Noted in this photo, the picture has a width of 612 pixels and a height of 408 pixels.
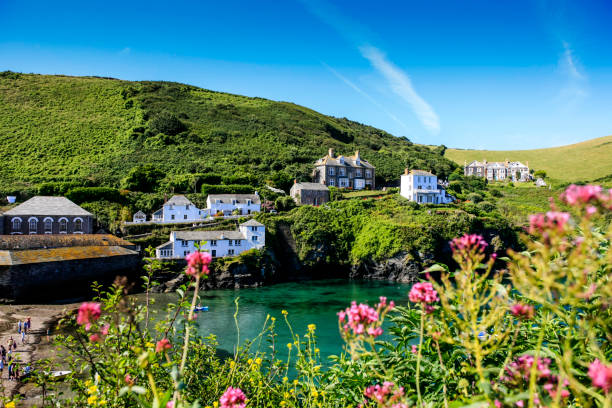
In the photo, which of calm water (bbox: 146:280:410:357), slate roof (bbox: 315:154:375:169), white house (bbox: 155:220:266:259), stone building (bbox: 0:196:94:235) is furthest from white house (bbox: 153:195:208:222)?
slate roof (bbox: 315:154:375:169)

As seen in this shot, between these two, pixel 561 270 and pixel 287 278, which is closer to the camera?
pixel 561 270

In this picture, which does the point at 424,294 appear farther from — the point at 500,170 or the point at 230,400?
the point at 500,170

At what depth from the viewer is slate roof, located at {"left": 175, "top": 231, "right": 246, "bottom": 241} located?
157 feet

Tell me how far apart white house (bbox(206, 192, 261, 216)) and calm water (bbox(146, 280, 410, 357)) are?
51.2 ft

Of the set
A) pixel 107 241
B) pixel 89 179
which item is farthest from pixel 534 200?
pixel 89 179

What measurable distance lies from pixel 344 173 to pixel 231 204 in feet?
94.4

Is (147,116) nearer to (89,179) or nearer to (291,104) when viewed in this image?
(89,179)

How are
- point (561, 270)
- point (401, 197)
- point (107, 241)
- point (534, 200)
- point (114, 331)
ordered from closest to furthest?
point (561, 270)
point (114, 331)
point (107, 241)
point (401, 197)
point (534, 200)

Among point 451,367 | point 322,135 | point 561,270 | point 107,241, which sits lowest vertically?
point 107,241

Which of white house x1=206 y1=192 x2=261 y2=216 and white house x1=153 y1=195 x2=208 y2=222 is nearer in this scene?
white house x1=153 y1=195 x2=208 y2=222

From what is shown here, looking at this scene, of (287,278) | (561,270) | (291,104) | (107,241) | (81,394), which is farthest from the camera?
(291,104)

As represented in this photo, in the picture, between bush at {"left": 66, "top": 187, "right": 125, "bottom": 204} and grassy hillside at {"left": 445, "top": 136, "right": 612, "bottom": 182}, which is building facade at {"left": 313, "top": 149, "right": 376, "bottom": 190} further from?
grassy hillside at {"left": 445, "top": 136, "right": 612, "bottom": 182}

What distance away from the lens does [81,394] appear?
17.2 feet

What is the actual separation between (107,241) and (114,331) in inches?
1867
